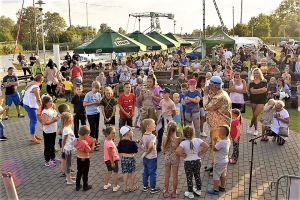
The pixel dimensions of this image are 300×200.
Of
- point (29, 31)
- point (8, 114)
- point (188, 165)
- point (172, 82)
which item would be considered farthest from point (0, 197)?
point (29, 31)

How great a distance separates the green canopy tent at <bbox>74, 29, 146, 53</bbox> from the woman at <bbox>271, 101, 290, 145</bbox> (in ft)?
30.7

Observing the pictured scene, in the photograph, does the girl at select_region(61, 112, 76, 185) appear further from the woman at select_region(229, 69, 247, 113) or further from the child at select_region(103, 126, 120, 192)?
the woman at select_region(229, 69, 247, 113)

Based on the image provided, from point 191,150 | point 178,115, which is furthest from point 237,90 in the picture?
point 191,150

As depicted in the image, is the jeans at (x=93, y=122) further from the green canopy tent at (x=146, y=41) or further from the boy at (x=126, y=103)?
the green canopy tent at (x=146, y=41)

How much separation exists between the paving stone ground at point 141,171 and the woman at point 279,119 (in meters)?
0.24

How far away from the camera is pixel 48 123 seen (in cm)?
669

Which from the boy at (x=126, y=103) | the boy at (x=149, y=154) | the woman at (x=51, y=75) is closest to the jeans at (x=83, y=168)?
the boy at (x=149, y=154)

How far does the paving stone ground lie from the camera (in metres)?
5.60

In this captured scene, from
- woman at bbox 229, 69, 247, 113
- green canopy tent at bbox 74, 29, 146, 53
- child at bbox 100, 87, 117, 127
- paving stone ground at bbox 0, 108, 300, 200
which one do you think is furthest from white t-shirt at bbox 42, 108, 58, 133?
green canopy tent at bbox 74, 29, 146, 53

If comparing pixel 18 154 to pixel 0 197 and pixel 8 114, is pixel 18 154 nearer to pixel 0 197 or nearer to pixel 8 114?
pixel 0 197

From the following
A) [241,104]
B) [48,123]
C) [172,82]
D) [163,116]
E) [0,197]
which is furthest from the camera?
[172,82]

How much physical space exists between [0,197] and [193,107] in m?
4.43

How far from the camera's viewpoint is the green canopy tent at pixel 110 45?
1548cm

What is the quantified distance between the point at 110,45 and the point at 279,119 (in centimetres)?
976
